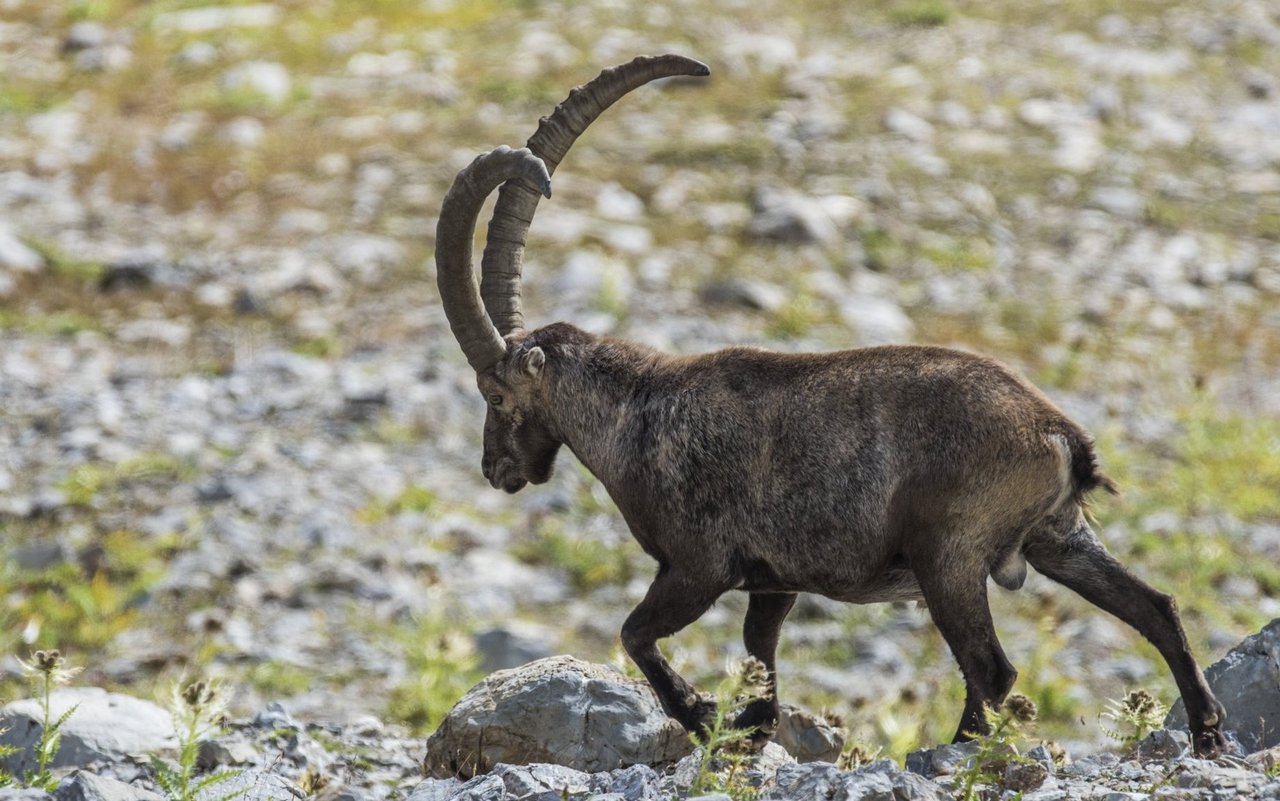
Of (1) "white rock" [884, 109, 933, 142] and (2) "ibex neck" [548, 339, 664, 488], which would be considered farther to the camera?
(1) "white rock" [884, 109, 933, 142]

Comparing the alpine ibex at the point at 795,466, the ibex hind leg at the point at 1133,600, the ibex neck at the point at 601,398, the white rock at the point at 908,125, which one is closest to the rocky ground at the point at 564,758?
the ibex hind leg at the point at 1133,600

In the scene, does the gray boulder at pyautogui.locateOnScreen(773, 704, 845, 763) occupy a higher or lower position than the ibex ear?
lower

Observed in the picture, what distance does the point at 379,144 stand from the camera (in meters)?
20.6

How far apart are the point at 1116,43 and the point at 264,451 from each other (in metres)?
15.0

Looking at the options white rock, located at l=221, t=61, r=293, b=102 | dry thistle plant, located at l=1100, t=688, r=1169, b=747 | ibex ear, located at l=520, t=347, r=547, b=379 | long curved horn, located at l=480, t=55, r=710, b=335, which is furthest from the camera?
white rock, located at l=221, t=61, r=293, b=102

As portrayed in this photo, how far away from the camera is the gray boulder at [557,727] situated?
7.23 m

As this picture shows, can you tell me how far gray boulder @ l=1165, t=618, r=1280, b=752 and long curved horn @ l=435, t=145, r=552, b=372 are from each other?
381 centimetres

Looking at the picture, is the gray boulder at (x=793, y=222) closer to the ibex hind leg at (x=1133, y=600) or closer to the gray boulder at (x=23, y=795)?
the ibex hind leg at (x=1133, y=600)

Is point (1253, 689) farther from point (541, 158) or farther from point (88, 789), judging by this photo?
point (88, 789)

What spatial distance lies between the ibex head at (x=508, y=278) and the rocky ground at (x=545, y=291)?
9.40 feet

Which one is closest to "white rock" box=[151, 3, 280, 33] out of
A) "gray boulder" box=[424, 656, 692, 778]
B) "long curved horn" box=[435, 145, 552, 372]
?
"long curved horn" box=[435, 145, 552, 372]

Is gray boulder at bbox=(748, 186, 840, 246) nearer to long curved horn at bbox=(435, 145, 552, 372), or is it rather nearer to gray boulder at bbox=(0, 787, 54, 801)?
long curved horn at bbox=(435, 145, 552, 372)

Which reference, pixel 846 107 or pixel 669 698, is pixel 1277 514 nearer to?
pixel 669 698

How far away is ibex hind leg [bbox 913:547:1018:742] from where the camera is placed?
6.74m
